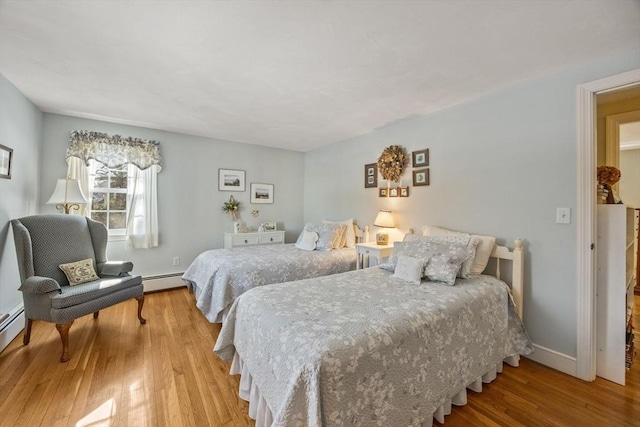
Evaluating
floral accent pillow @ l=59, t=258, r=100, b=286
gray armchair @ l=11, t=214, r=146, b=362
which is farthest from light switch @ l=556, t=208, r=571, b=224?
floral accent pillow @ l=59, t=258, r=100, b=286

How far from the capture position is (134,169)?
3.59m

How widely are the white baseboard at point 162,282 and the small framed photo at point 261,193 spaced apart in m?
1.68

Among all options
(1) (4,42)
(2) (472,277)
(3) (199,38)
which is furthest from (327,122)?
(1) (4,42)

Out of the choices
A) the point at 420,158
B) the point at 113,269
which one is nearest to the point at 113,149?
the point at 113,269

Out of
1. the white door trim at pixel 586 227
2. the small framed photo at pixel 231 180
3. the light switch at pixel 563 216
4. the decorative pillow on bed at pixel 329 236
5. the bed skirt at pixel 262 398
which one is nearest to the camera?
the bed skirt at pixel 262 398

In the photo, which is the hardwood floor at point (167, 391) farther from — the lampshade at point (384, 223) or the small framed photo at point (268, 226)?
the small framed photo at point (268, 226)

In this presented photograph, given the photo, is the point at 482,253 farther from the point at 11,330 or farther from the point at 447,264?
the point at 11,330

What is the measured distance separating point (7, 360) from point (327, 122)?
12.1 ft

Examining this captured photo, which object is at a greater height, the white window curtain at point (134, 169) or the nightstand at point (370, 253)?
the white window curtain at point (134, 169)

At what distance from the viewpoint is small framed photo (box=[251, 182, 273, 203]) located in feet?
15.0

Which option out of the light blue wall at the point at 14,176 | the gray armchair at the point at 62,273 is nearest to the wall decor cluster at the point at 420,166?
the gray armchair at the point at 62,273

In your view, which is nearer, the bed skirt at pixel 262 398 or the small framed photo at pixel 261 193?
the bed skirt at pixel 262 398

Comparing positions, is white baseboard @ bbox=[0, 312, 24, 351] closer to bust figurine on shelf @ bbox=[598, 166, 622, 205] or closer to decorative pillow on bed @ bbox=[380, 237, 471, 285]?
decorative pillow on bed @ bbox=[380, 237, 471, 285]

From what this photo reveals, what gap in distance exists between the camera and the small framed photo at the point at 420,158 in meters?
2.95
